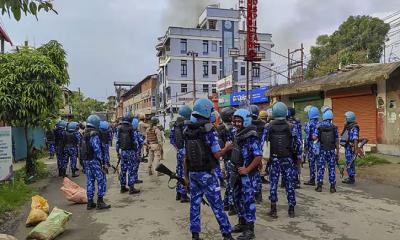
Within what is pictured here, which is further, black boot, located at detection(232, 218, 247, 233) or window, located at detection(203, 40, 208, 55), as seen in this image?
window, located at detection(203, 40, 208, 55)

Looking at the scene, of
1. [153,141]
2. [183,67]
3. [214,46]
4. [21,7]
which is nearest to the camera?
[21,7]

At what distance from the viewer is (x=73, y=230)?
6254 mm

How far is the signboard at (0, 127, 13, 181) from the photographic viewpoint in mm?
8886

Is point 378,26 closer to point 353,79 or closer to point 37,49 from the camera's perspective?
point 353,79

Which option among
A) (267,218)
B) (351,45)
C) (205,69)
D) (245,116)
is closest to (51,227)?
(245,116)

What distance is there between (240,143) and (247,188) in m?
0.68

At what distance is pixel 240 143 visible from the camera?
19.2 feet

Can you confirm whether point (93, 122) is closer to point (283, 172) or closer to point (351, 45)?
point (283, 172)

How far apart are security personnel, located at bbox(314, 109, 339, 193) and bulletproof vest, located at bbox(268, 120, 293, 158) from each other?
251 centimetres

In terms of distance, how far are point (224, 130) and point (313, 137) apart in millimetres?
2642

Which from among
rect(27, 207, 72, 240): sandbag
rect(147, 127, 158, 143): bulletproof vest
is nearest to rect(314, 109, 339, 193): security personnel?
rect(147, 127, 158, 143): bulletproof vest

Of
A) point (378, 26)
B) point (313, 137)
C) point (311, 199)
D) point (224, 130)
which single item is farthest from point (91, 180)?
point (378, 26)

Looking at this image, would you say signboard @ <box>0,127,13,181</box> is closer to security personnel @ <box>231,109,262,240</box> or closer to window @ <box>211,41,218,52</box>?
security personnel @ <box>231,109,262,240</box>

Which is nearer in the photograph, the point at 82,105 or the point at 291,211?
the point at 291,211
